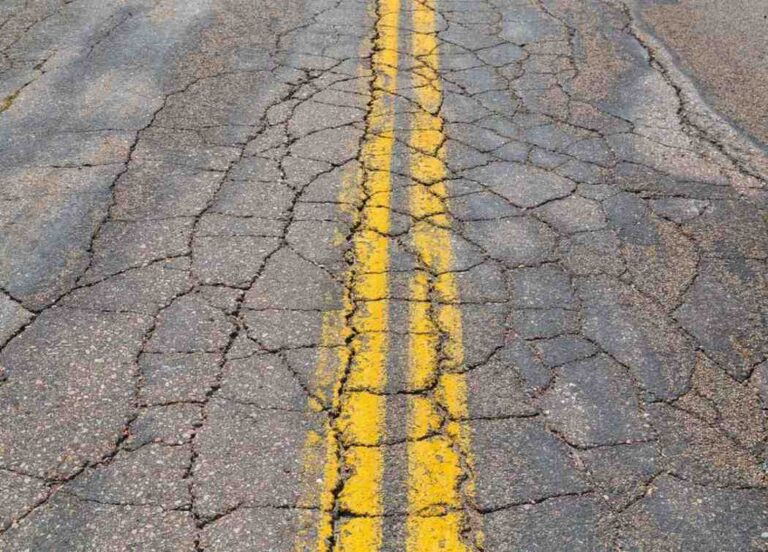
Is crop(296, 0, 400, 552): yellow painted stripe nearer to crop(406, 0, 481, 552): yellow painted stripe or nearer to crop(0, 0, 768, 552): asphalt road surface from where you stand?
crop(0, 0, 768, 552): asphalt road surface

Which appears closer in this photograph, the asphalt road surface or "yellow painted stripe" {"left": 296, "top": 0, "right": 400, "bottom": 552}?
"yellow painted stripe" {"left": 296, "top": 0, "right": 400, "bottom": 552}

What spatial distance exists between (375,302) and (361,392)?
2.14ft

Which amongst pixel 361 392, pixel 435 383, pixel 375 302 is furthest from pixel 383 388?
pixel 375 302

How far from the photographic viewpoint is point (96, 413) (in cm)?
339

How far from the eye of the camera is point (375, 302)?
410 centimetres

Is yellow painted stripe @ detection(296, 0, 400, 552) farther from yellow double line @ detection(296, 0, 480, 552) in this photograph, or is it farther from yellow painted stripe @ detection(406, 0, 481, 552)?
yellow painted stripe @ detection(406, 0, 481, 552)

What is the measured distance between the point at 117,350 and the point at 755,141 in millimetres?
4467

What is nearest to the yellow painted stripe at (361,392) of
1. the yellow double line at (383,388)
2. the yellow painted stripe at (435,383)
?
the yellow double line at (383,388)

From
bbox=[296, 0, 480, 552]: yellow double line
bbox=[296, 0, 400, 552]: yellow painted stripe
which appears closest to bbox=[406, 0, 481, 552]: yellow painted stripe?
bbox=[296, 0, 480, 552]: yellow double line

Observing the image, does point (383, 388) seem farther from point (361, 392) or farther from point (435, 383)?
point (435, 383)

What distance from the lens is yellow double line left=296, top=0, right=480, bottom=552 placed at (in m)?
2.99

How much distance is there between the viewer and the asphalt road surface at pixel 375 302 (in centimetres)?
308

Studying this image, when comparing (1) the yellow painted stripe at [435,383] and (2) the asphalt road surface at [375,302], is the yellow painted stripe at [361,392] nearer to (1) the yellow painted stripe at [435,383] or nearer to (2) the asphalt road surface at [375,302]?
(2) the asphalt road surface at [375,302]

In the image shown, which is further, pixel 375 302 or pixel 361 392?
pixel 375 302
